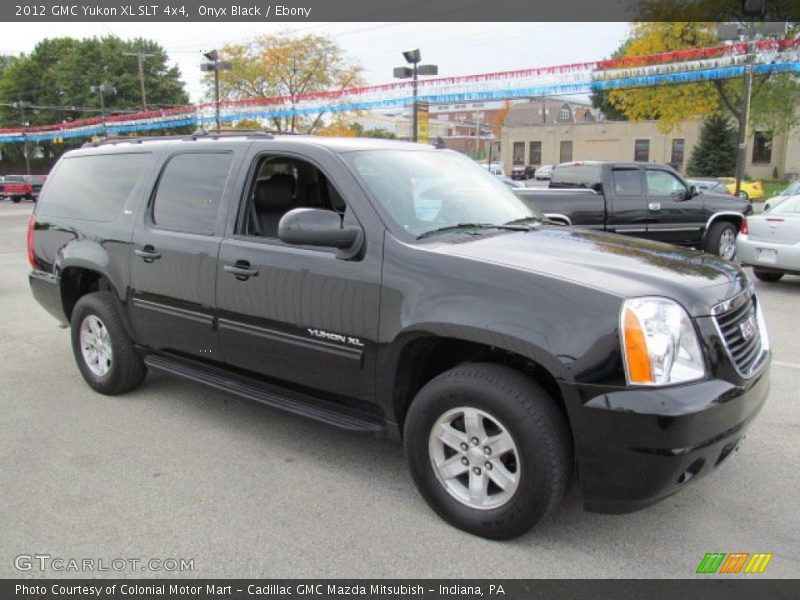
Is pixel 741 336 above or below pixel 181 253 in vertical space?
below

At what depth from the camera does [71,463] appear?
13.0 feet

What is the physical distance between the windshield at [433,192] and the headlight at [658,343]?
4.02ft

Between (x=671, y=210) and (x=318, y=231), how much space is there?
31.3 ft

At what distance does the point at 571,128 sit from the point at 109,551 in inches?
2759

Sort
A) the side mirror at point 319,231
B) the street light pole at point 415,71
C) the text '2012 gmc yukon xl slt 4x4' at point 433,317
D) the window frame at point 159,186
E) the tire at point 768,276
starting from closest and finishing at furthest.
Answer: the text '2012 gmc yukon xl slt 4x4' at point 433,317 < the side mirror at point 319,231 < the window frame at point 159,186 < the tire at point 768,276 < the street light pole at point 415,71

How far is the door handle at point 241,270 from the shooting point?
392cm

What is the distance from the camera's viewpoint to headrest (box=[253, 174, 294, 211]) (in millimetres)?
4281

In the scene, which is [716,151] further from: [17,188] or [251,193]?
[251,193]

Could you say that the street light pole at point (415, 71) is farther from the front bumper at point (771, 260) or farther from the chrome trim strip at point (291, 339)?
the chrome trim strip at point (291, 339)

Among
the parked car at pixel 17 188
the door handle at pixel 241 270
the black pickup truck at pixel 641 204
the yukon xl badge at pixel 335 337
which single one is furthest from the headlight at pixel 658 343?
the parked car at pixel 17 188

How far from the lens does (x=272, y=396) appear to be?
Answer: 13.0 ft

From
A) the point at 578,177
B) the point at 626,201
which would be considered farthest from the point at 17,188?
the point at 626,201

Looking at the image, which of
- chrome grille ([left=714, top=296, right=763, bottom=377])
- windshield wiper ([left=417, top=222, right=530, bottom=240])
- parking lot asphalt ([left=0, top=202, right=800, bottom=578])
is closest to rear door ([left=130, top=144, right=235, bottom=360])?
parking lot asphalt ([left=0, top=202, right=800, bottom=578])
